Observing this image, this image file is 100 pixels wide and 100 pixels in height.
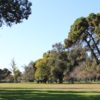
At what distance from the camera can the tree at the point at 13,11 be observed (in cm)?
1644

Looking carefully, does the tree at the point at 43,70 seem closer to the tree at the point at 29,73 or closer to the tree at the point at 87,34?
the tree at the point at 29,73

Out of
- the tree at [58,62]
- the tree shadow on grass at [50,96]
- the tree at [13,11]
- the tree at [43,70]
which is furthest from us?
the tree at [43,70]

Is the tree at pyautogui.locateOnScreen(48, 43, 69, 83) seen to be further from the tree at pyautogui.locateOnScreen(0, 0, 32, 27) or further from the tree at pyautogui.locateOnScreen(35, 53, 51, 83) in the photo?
the tree at pyautogui.locateOnScreen(0, 0, 32, 27)

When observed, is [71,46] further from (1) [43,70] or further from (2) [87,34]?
(1) [43,70]

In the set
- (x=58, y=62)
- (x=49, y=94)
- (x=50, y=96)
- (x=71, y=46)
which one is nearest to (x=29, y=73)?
(x=58, y=62)

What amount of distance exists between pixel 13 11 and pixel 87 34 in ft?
78.5

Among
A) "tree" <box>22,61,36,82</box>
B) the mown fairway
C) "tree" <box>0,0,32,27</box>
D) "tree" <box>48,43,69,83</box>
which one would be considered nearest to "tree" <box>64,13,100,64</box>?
the mown fairway

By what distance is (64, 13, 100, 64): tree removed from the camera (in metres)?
37.2

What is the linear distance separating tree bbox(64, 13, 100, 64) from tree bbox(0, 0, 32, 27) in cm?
2117

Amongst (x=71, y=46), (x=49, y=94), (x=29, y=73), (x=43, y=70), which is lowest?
(x=49, y=94)

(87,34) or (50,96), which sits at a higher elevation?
(87,34)

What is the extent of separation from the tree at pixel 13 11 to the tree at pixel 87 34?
2117 cm

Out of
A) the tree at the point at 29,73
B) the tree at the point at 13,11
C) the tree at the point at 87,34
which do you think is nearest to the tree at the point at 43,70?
the tree at the point at 29,73

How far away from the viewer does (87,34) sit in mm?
37812
